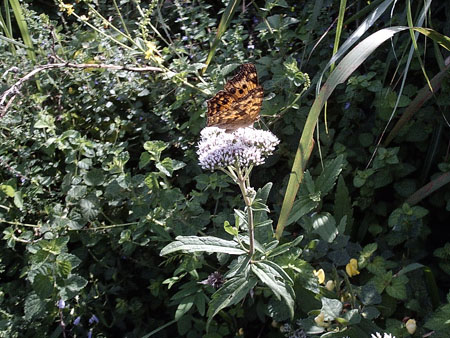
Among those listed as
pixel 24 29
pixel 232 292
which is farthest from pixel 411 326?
pixel 24 29

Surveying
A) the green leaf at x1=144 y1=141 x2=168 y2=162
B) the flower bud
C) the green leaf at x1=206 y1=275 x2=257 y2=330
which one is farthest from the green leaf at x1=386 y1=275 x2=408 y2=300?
the green leaf at x1=144 y1=141 x2=168 y2=162

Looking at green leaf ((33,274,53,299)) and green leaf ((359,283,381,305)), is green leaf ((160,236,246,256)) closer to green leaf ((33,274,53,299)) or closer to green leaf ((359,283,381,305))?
green leaf ((359,283,381,305))

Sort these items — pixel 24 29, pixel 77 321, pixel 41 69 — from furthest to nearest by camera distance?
pixel 24 29 < pixel 41 69 < pixel 77 321

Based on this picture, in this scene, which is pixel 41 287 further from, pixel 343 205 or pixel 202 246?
pixel 343 205

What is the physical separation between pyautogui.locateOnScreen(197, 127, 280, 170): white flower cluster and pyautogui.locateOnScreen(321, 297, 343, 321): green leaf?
0.45 m

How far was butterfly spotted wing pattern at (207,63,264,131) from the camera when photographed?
1.59 metres

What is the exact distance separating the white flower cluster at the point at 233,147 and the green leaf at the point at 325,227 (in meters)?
0.42

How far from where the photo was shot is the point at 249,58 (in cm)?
256

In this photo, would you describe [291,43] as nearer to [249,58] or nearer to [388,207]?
[249,58]

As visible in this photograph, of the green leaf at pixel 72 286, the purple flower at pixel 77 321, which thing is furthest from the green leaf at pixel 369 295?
the purple flower at pixel 77 321

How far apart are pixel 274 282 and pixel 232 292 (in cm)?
13

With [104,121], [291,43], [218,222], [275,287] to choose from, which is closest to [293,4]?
[291,43]

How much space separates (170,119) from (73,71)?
0.56m

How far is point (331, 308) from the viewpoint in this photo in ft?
5.47
